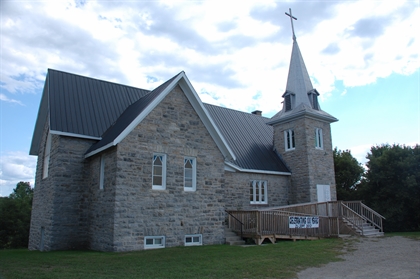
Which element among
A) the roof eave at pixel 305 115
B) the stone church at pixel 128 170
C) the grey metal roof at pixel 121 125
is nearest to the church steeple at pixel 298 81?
the roof eave at pixel 305 115

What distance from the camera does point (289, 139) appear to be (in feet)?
83.5

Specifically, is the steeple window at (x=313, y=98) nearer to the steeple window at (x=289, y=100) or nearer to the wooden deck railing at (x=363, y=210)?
the steeple window at (x=289, y=100)

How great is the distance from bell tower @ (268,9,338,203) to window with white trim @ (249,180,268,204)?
2.51 meters

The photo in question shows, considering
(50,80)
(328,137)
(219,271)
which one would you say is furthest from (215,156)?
(328,137)

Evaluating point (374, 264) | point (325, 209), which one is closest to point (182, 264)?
point (374, 264)

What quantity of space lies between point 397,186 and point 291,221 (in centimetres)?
1133

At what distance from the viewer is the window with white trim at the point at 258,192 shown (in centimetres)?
2191

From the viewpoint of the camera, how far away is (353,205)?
→ 68.5 feet

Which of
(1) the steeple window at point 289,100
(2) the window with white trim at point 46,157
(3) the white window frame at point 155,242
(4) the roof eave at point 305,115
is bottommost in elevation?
(3) the white window frame at point 155,242

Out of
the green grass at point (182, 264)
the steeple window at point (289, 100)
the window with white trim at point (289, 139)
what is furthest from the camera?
the steeple window at point (289, 100)

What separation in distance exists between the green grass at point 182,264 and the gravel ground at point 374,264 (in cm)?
51

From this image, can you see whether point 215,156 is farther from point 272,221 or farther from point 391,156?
point 391,156

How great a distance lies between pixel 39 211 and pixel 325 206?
50.9 feet

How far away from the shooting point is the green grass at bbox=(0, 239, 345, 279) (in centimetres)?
892
